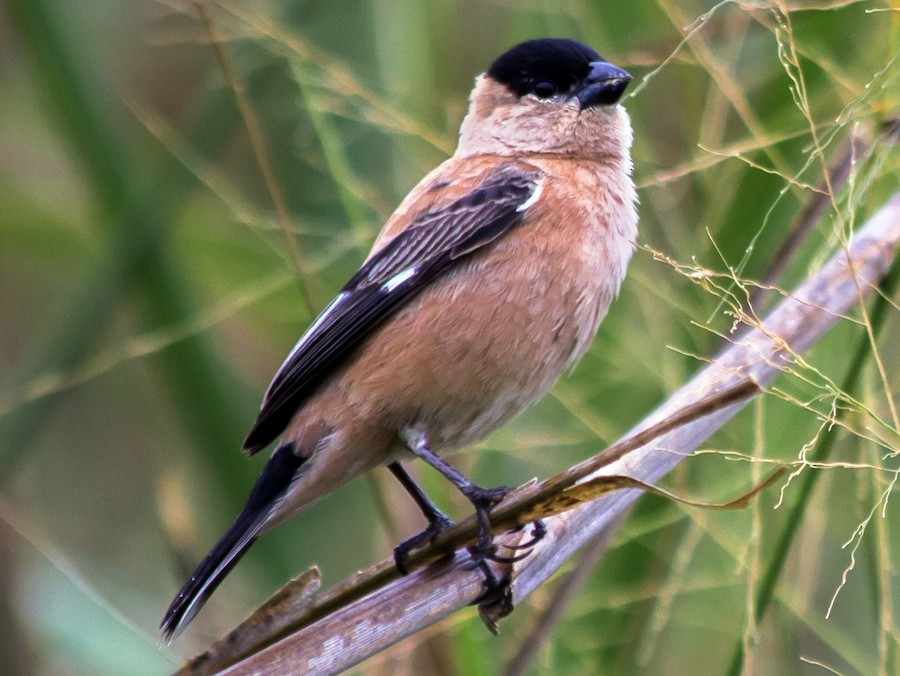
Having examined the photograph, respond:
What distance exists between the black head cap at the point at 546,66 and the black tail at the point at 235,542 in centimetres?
120

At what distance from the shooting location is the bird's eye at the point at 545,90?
310 centimetres

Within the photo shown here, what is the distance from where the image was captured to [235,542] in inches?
94.0

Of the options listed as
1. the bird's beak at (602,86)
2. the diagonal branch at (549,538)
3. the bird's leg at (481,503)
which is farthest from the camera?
the bird's beak at (602,86)

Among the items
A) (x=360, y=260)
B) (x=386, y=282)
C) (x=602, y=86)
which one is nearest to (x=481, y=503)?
(x=386, y=282)

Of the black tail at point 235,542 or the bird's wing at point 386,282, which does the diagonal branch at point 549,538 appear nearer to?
the black tail at point 235,542

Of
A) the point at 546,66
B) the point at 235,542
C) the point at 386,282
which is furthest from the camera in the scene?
the point at 546,66

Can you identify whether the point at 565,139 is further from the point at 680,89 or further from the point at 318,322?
the point at 318,322

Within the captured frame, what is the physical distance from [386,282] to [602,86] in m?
0.76

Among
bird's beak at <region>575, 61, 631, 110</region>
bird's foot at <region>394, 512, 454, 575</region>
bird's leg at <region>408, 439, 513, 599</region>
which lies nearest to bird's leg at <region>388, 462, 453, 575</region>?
bird's foot at <region>394, 512, 454, 575</region>

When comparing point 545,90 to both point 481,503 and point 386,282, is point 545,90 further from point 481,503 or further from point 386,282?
point 481,503

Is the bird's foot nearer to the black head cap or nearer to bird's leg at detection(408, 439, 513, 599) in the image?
bird's leg at detection(408, 439, 513, 599)

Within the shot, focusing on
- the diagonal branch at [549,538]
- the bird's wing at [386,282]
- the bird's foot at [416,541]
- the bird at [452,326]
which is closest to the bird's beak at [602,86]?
the bird at [452,326]

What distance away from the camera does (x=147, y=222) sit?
2.81m

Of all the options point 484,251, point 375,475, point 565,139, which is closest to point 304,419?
point 375,475
